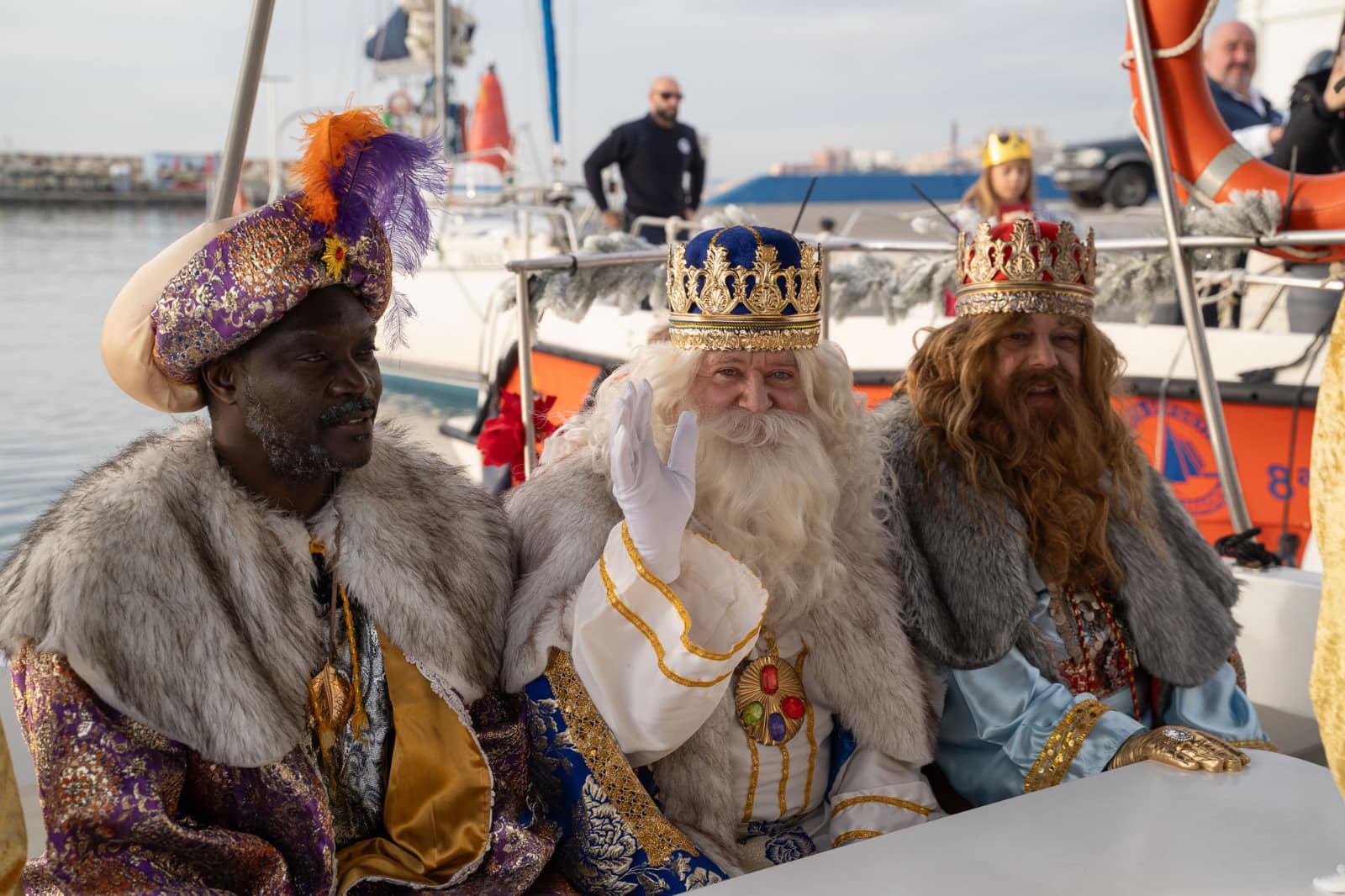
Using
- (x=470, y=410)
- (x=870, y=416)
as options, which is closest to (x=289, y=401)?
(x=870, y=416)

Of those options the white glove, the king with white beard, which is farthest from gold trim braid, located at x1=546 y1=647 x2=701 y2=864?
the white glove

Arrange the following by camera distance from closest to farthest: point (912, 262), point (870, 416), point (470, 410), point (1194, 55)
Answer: point (870, 416)
point (1194, 55)
point (912, 262)
point (470, 410)

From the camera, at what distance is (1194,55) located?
3225mm

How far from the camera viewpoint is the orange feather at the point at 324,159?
5.87 feet

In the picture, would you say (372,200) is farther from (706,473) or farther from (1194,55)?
(1194,55)

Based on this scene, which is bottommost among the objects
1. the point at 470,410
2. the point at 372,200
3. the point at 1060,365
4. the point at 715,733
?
the point at 470,410

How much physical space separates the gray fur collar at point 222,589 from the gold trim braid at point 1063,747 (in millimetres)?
1027

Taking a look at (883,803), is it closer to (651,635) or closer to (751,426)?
(651,635)

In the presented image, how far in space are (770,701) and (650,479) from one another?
1.84 ft

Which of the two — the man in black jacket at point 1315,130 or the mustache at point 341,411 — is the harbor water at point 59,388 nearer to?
the mustache at point 341,411

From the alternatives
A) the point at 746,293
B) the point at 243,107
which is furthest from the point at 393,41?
the point at 746,293

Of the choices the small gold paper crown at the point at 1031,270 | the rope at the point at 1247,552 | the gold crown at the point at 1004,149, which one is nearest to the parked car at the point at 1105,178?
the gold crown at the point at 1004,149

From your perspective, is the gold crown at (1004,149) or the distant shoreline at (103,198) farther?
the distant shoreline at (103,198)

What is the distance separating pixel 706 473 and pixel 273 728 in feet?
2.81
